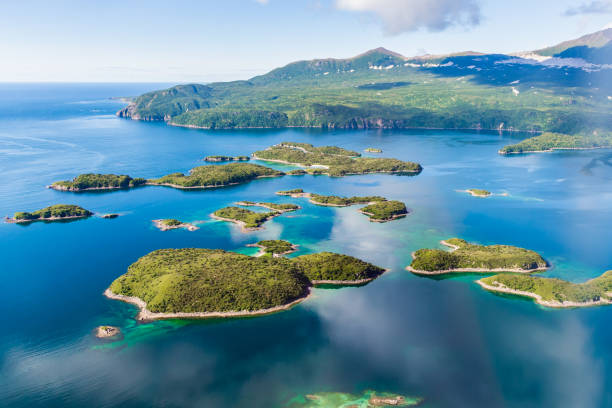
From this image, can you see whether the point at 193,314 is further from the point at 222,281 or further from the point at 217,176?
the point at 217,176

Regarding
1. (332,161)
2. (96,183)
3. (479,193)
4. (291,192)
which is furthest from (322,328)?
(332,161)

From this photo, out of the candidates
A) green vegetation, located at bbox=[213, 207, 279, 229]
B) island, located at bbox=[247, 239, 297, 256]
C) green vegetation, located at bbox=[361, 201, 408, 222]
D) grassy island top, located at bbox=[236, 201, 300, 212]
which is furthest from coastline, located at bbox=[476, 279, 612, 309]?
grassy island top, located at bbox=[236, 201, 300, 212]

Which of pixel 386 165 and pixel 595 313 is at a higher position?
pixel 386 165

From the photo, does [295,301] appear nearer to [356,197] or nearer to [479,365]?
[479,365]

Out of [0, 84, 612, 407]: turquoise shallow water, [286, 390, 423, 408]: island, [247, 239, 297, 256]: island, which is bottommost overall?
[286, 390, 423, 408]: island

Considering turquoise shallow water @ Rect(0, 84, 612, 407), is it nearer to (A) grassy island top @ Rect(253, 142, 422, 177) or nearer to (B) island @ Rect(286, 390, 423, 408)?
(B) island @ Rect(286, 390, 423, 408)

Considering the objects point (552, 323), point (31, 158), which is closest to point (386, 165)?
point (552, 323)
